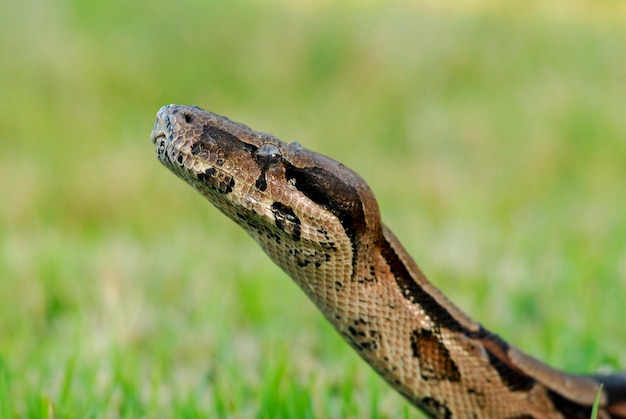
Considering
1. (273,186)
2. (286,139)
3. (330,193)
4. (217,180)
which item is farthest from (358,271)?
(286,139)

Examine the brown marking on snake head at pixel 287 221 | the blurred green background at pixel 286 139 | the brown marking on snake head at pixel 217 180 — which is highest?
the blurred green background at pixel 286 139

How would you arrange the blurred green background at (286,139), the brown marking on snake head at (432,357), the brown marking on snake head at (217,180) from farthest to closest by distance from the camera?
the blurred green background at (286,139), the brown marking on snake head at (432,357), the brown marking on snake head at (217,180)

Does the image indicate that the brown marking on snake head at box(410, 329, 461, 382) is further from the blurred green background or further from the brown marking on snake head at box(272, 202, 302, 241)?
the brown marking on snake head at box(272, 202, 302, 241)

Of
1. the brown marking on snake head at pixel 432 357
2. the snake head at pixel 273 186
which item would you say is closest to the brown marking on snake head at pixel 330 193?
Result: the snake head at pixel 273 186

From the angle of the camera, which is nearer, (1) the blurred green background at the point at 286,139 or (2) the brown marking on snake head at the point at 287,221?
(2) the brown marking on snake head at the point at 287,221

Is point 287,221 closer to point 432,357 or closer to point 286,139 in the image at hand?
point 432,357

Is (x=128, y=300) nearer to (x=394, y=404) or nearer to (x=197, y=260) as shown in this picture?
(x=197, y=260)

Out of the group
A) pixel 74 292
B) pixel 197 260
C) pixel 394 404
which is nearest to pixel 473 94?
pixel 197 260

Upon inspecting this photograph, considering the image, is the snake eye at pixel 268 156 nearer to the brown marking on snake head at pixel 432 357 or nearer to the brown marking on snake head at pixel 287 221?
the brown marking on snake head at pixel 287 221
